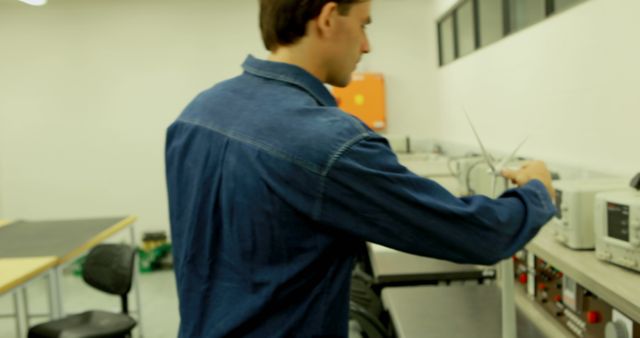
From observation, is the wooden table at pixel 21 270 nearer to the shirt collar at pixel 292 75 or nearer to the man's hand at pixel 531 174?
the shirt collar at pixel 292 75

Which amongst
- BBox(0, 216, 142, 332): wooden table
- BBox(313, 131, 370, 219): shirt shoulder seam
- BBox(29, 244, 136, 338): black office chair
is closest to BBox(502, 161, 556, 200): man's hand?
BBox(313, 131, 370, 219): shirt shoulder seam

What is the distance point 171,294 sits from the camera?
15.4 ft

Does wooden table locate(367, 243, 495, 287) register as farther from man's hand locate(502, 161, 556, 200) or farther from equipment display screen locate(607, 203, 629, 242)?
man's hand locate(502, 161, 556, 200)

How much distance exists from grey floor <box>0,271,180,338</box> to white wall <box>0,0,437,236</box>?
2.77 feet

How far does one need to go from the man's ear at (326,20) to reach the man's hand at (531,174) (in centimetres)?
51

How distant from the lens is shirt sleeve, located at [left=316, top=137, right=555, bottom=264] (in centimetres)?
84

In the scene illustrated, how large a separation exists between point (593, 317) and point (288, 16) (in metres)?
1.29

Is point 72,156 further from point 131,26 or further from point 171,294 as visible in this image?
point 171,294

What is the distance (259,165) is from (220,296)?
257mm

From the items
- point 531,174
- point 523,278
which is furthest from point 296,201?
point 523,278

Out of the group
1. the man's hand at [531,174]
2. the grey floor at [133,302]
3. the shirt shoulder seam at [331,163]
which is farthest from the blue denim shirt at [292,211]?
the grey floor at [133,302]

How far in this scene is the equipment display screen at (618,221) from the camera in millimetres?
1371

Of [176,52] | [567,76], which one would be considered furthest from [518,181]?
[176,52]

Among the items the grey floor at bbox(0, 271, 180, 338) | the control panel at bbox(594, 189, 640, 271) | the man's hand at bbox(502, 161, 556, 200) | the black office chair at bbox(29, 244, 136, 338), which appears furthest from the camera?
the grey floor at bbox(0, 271, 180, 338)
